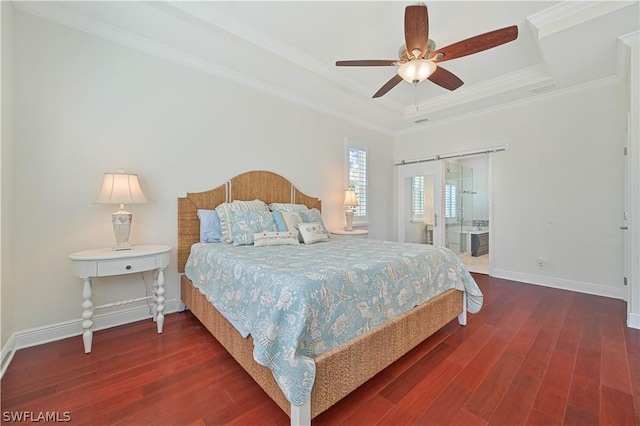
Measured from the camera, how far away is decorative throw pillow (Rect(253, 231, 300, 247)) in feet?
8.74

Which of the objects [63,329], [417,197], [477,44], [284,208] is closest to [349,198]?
[284,208]

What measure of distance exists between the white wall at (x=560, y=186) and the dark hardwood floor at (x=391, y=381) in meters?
1.33

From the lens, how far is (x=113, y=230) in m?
2.46

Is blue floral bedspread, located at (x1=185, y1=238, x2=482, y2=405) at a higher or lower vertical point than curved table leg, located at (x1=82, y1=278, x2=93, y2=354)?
higher

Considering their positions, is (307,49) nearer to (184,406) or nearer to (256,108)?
(256,108)

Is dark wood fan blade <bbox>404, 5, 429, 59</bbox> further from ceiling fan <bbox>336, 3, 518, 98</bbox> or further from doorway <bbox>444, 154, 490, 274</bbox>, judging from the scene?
doorway <bbox>444, 154, 490, 274</bbox>

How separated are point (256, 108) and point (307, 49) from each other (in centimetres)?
101

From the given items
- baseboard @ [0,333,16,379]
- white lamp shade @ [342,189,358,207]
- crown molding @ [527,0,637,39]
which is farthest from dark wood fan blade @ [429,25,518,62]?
baseboard @ [0,333,16,379]

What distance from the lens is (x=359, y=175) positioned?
498 cm

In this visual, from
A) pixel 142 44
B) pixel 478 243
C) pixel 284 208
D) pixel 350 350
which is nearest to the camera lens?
pixel 350 350

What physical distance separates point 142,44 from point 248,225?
2.06 m

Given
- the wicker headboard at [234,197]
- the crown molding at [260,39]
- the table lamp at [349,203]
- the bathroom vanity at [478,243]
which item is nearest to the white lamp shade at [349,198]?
the table lamp at [349,203]

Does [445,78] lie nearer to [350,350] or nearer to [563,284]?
[350,350]

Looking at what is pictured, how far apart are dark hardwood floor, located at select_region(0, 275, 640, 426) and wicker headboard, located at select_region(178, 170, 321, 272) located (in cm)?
92
